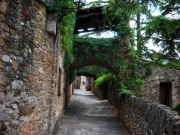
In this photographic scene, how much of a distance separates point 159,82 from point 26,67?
7.70 metres

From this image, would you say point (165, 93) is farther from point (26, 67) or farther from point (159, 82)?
point (26, 67)

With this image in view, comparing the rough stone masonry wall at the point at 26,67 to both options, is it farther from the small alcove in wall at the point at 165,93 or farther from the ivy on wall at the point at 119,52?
the small alcove in wall at the point at 165,93

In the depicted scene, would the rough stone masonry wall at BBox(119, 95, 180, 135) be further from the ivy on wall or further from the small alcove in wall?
the small alcove in wall

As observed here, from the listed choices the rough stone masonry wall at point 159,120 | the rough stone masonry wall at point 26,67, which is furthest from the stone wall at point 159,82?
the rough stone masonry wall at point 26,67

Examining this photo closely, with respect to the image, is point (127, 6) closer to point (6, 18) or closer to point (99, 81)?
point (6, 18)

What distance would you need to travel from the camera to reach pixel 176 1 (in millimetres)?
3654

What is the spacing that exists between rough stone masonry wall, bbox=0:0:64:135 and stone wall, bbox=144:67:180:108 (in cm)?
610

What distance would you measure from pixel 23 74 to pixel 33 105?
752 millimetres

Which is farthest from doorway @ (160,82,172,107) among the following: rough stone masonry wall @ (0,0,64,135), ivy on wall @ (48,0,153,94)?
rough stone masonry wall @ (0,0,64,135)

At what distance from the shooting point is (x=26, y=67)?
3.78 metres

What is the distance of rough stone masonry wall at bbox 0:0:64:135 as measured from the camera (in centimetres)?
318

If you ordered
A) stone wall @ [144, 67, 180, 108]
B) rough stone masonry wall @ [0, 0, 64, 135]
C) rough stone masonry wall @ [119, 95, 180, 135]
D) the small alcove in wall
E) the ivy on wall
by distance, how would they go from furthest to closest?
the small alcove in wall < stone wall @ [144, 67, 180, 108] < the ivy on wall < rough stone masonry wall @ [0, 0, 64, 135] < rough stone masonry wall @ [119, 95, 180, 135]

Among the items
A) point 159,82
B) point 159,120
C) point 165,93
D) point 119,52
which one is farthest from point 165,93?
point 159,120

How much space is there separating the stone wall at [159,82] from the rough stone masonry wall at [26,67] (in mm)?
6096
